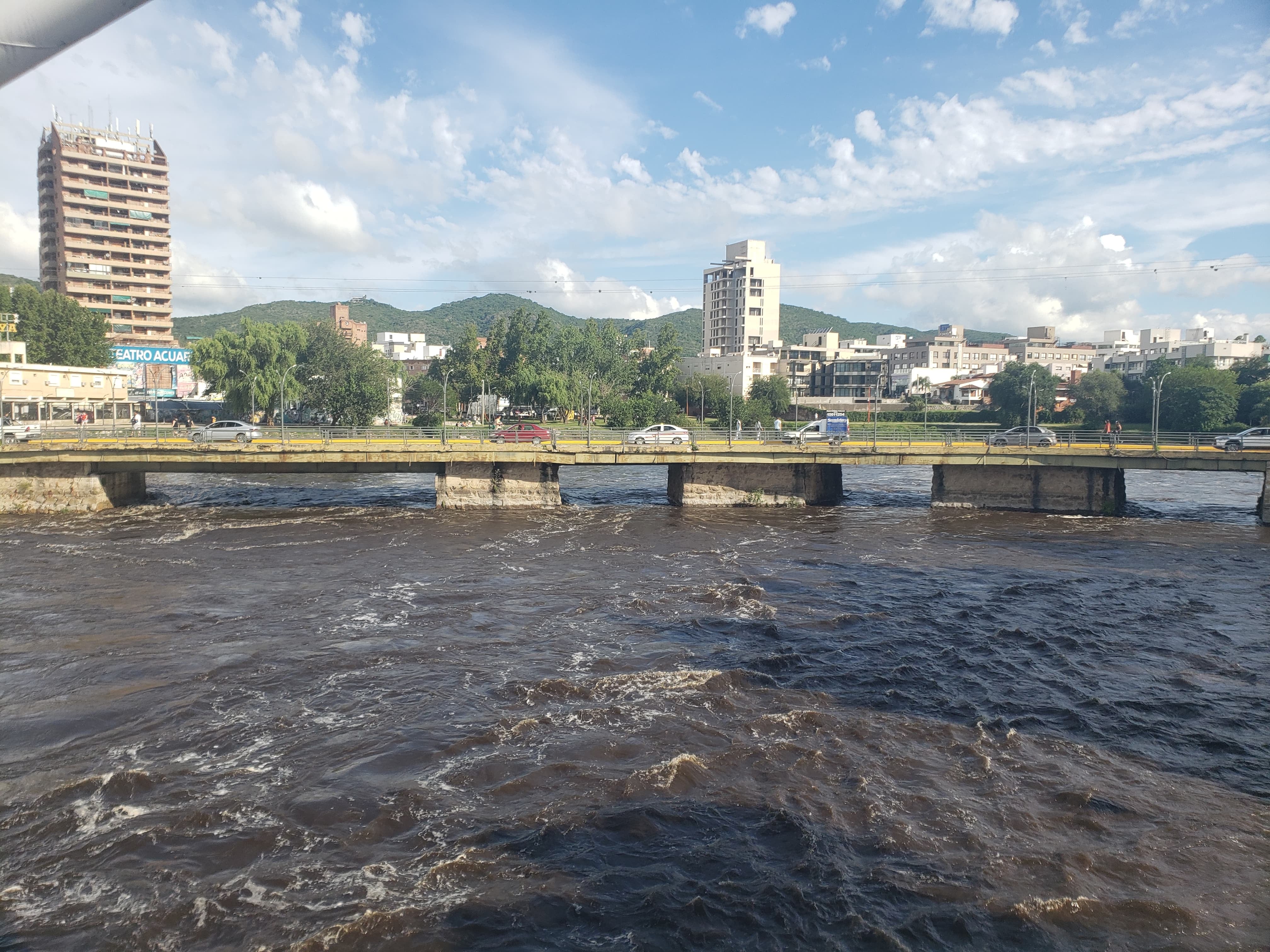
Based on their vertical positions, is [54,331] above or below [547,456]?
above

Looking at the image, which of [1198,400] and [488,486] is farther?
[1198,400]

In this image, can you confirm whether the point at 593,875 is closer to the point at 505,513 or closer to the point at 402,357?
the point at 505,513

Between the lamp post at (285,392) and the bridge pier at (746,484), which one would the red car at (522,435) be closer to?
the bridge pier at (746,484)

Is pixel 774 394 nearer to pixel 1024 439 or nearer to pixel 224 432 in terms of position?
pixel 1024 439

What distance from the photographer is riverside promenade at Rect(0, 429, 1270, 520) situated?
137 feet

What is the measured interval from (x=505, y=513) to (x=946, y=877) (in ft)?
111

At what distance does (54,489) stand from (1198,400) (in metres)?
110

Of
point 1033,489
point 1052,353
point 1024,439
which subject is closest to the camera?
point 1033,489

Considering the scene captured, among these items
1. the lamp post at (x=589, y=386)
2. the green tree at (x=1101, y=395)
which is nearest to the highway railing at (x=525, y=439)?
the lamp post at (x=589, y=386)

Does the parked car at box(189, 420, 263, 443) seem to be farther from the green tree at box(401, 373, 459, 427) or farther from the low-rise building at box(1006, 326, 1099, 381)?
the low-rise building at box(1006, 326, 1099, 381)

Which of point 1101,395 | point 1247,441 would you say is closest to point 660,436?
point 1247,441

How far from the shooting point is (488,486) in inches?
1767

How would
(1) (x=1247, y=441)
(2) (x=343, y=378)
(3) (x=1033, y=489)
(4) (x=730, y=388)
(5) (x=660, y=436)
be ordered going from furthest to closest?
(4) (x=730, y=388) → (2) (x=343, y=378) → (5) (x=660, y=436) → (1) (x=1247, y=441) → (3) (x=1033, y=489)

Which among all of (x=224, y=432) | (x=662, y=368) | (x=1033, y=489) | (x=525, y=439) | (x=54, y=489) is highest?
(x=662, y=368)
